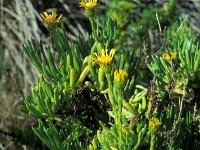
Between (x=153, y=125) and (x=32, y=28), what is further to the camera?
(x=32, y=28)

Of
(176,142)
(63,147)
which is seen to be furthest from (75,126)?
(176,142)

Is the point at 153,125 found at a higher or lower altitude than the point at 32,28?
higher

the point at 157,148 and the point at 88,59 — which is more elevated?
the point at 88,59

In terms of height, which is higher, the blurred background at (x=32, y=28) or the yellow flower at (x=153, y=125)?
the yellow flower at (x=153, y=125)

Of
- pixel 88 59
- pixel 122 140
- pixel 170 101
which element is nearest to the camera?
pixel 122 140

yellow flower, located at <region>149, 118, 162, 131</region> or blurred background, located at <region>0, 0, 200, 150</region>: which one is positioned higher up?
yellow flower, located at <region>149, 118, 162, 131</region>

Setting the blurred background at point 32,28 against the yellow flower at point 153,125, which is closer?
the yellow flower at point 153,125

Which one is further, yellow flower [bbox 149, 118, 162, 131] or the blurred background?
the blurred background

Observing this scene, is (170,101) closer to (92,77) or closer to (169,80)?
(169,80)
